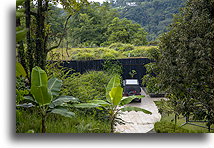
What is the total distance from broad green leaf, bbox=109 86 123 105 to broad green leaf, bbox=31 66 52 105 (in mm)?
768

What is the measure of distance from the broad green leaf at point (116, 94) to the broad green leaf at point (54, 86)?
27.0 inches

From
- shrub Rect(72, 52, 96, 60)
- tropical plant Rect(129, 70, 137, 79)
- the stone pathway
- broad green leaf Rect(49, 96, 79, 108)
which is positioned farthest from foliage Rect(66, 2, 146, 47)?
the stone pathway

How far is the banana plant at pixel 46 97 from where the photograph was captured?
3.16 m

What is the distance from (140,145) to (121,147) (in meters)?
0.24

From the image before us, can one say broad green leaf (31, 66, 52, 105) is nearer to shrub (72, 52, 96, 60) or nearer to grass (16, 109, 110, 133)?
grass (16, 109, 110, 133)

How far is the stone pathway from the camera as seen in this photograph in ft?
11.0

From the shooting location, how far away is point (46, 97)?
10.4 feet

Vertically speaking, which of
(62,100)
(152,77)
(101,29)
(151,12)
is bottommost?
(62,100)

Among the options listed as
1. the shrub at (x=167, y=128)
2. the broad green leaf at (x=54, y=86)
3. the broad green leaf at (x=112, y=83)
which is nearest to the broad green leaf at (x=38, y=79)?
the broad green leaf at (x=54, y=86)

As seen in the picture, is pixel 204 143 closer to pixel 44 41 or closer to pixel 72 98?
pixel 72 98

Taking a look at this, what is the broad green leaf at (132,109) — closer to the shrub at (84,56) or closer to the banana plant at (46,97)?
the banana plant at (46,97)

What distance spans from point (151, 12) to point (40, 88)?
6.23 ft

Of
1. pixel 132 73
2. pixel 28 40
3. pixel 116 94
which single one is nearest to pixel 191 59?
pixel 132 73

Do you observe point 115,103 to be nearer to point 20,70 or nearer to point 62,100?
point 62,100
